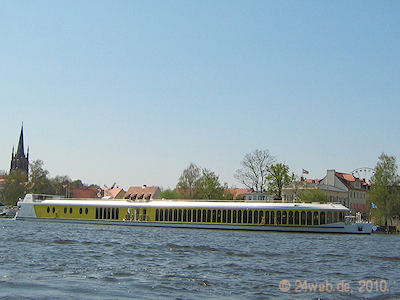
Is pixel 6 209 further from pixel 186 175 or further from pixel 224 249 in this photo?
pixel 224 249

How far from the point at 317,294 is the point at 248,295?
2.33m

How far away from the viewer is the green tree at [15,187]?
412 feet

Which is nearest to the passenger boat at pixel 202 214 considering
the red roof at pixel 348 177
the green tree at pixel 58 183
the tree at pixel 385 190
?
the tree at pixel 385 190

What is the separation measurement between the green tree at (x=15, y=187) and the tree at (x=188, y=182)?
108ft

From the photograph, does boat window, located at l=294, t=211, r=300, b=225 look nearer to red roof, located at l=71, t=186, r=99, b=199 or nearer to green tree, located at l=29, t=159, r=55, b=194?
green tree, located at l=29, t=159, r=55, b=194

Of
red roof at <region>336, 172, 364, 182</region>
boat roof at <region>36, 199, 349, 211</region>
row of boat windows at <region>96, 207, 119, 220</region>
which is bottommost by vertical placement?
row of boat windows at <region>96, 207, 119, 220</region>

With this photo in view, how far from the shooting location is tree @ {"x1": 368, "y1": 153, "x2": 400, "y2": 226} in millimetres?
86125

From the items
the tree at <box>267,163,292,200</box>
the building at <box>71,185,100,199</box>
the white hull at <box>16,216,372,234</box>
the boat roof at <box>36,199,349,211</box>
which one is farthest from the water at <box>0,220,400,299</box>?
the building at <box>71,185,100,199</box>

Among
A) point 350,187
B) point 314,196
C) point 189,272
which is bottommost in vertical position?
point 189,272

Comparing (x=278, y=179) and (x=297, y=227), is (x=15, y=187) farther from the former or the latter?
(x=297, y=227)

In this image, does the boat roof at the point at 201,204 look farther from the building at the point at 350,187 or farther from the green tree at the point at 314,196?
the building at the point at 350,187

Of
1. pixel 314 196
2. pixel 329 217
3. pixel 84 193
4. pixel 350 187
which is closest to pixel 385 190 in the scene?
pixel 314 196

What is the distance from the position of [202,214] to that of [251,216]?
5656 millimetres

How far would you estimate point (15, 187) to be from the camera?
414 ft
